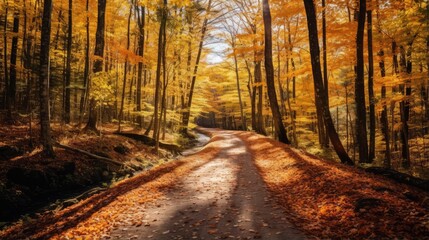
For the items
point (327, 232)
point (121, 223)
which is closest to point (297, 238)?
point (327, 232)

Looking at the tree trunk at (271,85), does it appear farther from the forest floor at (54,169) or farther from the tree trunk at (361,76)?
the forest floor at (54,169)

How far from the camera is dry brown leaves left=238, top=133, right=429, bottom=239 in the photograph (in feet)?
15.2

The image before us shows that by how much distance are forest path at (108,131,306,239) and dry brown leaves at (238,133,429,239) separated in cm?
47

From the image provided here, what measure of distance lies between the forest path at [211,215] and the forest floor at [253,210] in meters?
0.02

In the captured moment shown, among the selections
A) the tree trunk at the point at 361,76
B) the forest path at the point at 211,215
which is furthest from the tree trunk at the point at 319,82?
the forest path at the point at 211,215

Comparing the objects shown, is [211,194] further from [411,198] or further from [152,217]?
[411,198]

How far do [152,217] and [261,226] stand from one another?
2499mm

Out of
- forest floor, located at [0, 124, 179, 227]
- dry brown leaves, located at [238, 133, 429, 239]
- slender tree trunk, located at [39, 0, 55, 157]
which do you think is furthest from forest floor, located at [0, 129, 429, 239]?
slender tree trunk, located at [39, 0, 55, 157]

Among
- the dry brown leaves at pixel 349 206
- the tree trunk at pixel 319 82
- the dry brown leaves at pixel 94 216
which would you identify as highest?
the tree trunk at pixel 319 82

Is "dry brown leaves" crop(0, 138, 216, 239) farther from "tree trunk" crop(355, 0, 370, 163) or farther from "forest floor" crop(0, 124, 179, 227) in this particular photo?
"tree trunk" crop(355, 0, 370, 163)

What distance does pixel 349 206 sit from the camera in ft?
18.4

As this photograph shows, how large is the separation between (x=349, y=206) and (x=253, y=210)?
200 centimetres

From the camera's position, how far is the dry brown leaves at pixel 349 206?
4621mm

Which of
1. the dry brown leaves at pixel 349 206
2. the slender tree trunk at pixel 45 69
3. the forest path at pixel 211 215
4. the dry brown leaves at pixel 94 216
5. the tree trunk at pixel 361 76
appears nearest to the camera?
the dry brown leaves at pixel 349 206
